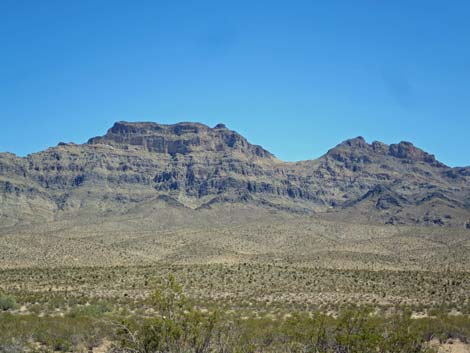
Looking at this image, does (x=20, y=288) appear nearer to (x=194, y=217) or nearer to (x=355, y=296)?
(x=355, y=296)

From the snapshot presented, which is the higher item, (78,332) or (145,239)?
(145,239)

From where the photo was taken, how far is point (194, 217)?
527 ft

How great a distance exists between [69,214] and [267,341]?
156m

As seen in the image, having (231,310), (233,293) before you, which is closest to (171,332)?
(231,310)

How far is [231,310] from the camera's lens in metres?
33.8

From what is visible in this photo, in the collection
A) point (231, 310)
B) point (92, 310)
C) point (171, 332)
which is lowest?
point (231, 310)

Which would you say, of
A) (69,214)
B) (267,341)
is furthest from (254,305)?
(69,214)

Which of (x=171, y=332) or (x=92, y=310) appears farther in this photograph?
(x=92, y=310)

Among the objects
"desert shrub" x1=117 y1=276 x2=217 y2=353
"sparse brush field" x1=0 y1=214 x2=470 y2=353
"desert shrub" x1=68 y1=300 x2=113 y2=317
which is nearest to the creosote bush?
"sparse brush field" x1=0 y1=214 x2=470 y2=353

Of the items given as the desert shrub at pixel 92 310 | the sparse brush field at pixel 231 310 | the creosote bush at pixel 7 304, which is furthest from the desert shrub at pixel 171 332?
the creosote bush at pixel 7 304

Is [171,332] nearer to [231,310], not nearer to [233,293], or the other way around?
[231,310]

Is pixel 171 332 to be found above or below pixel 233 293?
above

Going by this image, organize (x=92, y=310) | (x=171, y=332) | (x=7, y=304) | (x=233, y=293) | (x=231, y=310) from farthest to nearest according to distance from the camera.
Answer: (x=233, y=293), (x=231, y=310), (x=7, y=304), (x=92, y=310), (x=171, y=332)

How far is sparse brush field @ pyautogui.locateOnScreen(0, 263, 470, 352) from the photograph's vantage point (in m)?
15.0
